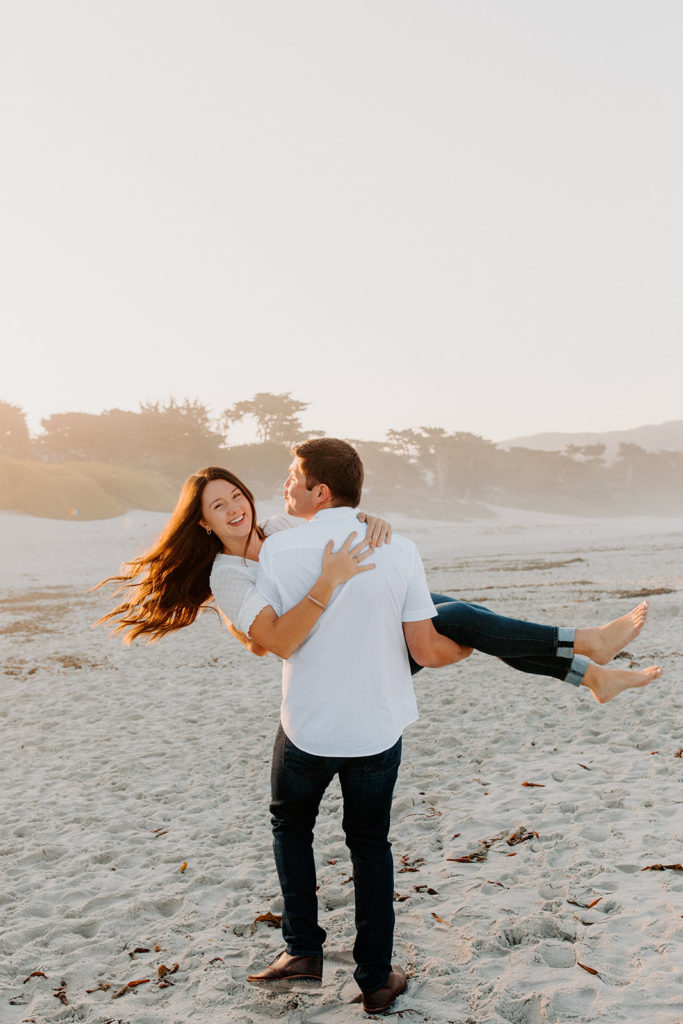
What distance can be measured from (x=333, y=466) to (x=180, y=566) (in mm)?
824

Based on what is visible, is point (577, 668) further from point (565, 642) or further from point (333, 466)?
point (333, 466)

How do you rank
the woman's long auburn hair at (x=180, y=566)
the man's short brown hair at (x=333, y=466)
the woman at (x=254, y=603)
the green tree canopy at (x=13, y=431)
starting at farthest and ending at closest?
the green tree canopy at (x=13, y=431) < the woman's long auburn hair at (x=180, y=566) < the man's short brown hair at (x=333, y=466) < the woman at (x=254, y=603)

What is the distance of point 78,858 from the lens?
4359mm

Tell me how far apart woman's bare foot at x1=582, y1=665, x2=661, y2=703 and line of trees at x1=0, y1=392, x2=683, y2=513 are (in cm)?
4984

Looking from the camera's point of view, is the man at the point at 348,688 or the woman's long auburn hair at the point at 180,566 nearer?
the man at the point at 348,688

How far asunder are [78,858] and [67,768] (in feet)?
5.88

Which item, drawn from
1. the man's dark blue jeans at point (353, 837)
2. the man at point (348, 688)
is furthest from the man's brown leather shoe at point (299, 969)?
the man at point (348, 688)

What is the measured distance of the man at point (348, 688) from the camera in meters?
2.40

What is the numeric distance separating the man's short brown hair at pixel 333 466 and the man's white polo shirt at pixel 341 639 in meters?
0.08

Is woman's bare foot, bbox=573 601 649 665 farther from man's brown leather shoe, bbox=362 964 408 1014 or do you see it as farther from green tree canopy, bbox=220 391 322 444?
green tree canopy, bbox=220 391 322 444

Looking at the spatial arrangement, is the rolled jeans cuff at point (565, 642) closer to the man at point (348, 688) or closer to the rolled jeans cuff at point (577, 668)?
the rolled jeans cuff at point (577, 668)

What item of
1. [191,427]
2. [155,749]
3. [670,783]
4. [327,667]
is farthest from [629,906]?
[191,427]

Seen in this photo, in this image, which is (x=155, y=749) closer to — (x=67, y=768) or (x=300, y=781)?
(x=67, y=768)

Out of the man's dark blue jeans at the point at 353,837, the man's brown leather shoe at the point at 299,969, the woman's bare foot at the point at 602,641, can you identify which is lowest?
the man's brown leather shoe at the point at 299,969
